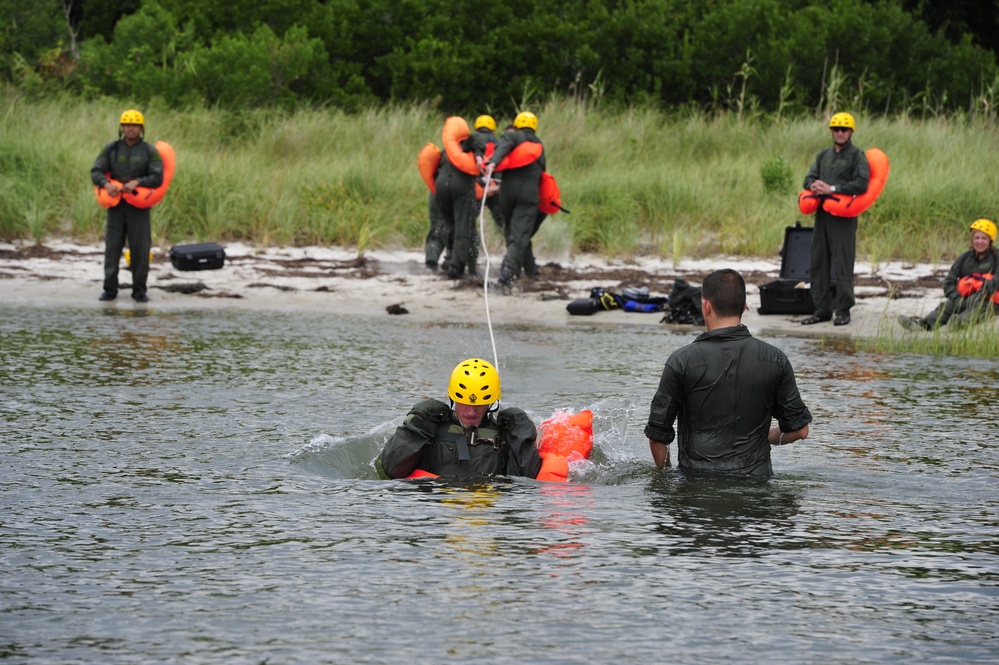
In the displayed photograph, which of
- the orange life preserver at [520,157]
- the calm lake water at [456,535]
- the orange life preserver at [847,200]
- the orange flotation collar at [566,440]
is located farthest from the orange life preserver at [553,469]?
the orange life preserver at [520,157]

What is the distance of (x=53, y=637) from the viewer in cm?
560

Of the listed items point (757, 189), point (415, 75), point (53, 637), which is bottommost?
point (53, 637)

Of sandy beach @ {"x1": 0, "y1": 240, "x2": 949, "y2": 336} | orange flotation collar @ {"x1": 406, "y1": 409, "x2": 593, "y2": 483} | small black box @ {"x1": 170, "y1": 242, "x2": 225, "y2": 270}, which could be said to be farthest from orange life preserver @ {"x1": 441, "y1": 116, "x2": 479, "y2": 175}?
orange flotation collar @ {"x1": 406, "y1": 409, "x2": 593, "y2": 483}

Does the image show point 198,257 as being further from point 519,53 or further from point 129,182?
point 519,53

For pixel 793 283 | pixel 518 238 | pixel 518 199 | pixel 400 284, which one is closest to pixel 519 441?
pixel 793 283

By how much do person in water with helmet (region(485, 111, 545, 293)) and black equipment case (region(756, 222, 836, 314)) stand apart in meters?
3.00

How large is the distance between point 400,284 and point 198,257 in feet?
8.17

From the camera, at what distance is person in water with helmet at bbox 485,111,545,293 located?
17.7 metres

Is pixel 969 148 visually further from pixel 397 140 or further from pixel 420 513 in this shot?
pixel 420 513

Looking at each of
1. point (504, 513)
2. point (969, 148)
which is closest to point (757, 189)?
point (969, 148)

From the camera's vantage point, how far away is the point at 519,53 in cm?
2881

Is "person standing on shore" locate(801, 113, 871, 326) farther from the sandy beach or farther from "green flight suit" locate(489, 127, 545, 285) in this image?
"green flight suit" locate(489, 127, 545, 285)

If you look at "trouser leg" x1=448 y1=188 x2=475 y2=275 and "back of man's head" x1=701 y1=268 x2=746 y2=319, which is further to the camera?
"trouser leg" x1=448 y1=188 x2=475 y2=275

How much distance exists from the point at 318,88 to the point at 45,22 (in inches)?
242
